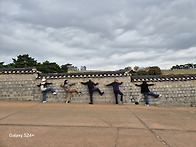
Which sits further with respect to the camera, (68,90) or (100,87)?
(100,87)

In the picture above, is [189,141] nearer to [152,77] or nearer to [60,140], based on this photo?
[60,140]

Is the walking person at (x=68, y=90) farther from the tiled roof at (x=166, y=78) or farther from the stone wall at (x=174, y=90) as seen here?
the tiled roof at (x=166, y=78)

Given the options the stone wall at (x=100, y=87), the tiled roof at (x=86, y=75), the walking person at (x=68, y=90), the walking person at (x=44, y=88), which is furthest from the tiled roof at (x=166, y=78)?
the walking person at (x=44, y=88)

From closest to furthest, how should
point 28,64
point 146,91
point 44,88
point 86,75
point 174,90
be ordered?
point 44,88, point 146,91, point 174,90, point 86,75, point 28,64

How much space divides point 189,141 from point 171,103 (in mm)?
6298

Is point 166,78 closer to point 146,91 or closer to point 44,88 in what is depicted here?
point 146,91

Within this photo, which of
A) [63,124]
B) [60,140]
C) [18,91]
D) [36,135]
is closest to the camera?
[60,140]

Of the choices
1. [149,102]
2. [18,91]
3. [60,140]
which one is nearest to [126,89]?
[149,102]

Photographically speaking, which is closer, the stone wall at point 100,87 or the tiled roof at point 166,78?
the stone wall at point 100,87

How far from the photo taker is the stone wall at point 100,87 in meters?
8.50

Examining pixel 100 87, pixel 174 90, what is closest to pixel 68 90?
pixel 100 87

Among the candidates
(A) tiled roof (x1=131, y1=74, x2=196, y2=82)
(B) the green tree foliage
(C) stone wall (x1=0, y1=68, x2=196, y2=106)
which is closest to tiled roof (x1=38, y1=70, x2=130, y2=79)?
(C) stone wall (x1=0, y1=68, x2=196, y2=106)

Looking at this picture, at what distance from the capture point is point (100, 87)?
8773mm

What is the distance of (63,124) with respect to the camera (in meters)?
3.89
